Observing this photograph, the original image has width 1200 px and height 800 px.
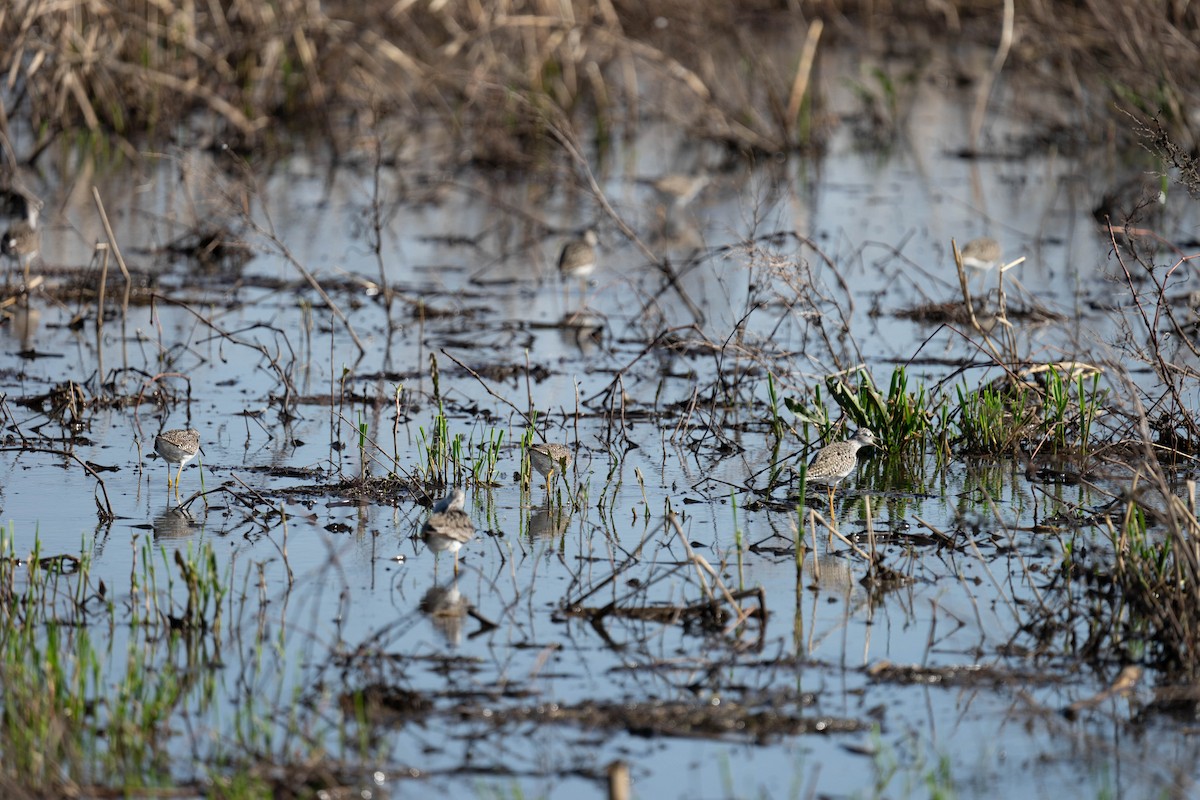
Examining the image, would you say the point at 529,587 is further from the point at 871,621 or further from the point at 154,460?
the point at 154,460

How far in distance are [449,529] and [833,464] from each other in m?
1.98

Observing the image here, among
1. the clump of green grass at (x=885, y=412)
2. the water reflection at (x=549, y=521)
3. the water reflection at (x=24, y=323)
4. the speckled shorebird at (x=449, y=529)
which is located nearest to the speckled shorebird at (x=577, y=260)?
the water reflection at (x=24, y=323)

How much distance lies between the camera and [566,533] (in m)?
7.00

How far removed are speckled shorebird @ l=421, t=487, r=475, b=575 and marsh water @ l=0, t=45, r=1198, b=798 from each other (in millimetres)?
150

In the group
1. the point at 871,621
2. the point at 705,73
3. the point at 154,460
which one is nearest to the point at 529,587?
the point at 871,621

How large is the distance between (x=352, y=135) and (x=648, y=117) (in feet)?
13.9

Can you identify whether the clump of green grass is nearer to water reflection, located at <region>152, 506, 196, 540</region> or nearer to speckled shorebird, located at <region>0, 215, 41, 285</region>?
water reflection, located at <region>152, 506, 196, 540</region>

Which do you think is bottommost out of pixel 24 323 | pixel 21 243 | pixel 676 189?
pixel 24 323

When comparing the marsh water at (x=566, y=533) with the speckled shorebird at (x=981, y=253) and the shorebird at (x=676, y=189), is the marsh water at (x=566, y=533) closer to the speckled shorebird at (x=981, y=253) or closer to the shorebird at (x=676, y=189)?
the speckled shorebird at (x=981, y=253)

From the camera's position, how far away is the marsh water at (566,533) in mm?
4902

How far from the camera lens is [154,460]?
799 centimetres

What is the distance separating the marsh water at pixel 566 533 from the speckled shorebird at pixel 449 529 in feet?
0.49

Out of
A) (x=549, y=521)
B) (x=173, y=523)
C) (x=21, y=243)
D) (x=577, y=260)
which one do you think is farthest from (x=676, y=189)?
(x=173, y=523)

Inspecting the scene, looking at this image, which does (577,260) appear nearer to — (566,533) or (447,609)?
(566,533)
